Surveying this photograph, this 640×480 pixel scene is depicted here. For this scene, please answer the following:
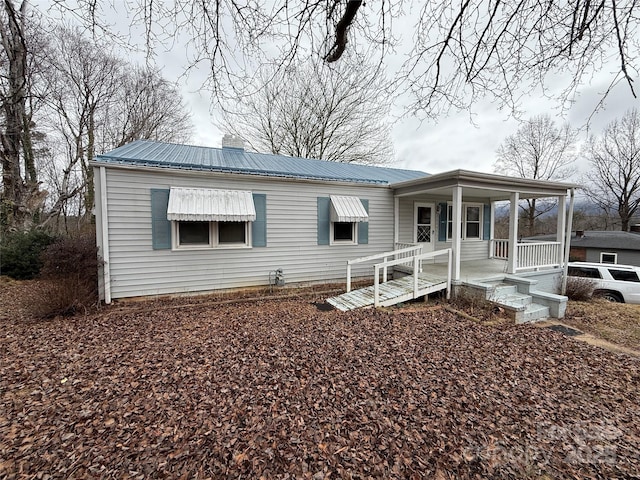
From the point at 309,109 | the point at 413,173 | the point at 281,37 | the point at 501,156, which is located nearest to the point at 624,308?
the point at 413,173

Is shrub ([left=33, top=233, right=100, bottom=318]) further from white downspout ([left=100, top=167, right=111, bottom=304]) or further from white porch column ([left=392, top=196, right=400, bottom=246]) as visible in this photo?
white porch column ([left=392, top=196, right=400, bottom=246])

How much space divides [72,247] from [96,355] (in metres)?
4.02

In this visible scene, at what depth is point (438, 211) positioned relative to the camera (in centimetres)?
1005

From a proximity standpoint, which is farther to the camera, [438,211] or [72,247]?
[438,211]

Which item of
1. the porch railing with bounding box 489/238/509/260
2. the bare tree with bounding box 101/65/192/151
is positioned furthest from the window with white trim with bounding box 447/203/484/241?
the bare tree with bounding box 101/65/192/151

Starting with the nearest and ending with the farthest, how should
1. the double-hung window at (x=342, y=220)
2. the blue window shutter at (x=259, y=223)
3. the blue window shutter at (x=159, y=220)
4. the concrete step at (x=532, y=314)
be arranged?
the concrete step at (x=532, y=314), the blue window shutter at (x=159, y=220), the blue window shutter at (x=259, y=223), the double-hung window at (x=342, y=220)

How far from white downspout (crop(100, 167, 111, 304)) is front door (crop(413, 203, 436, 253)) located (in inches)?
362

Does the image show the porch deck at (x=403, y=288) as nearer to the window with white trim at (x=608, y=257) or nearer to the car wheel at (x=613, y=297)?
the car wheel at (x=613, y=297)

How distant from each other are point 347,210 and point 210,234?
4042 mm

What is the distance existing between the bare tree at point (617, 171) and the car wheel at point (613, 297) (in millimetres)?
18006

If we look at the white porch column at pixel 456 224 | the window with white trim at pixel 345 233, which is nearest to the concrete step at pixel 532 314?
the white porch column at pixel 456 224

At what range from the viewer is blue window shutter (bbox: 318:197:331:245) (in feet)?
27.6

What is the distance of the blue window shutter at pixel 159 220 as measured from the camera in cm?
658

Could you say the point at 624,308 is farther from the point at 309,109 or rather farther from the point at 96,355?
the point at 309,109
